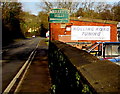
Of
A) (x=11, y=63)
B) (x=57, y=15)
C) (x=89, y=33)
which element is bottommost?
(x=11, y=63)

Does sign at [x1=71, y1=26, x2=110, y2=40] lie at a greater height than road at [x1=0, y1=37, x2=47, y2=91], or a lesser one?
greater

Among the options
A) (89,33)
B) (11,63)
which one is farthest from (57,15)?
(89,33)

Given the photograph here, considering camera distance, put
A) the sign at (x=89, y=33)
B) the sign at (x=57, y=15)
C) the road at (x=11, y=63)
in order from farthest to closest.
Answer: the sign at (x=89, y=33)
the sign at (x=57, y=15)
the road at (x=11, y=63)

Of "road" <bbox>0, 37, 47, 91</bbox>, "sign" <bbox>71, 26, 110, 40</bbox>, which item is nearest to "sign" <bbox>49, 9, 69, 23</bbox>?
"road" <bbox>0, 37, 47, 91</bbox>

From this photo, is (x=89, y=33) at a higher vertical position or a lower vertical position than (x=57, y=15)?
lower

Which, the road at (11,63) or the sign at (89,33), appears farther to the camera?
the sign at (89,33)

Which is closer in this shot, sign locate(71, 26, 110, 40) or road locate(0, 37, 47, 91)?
road locate(0, 37, 47, 91)

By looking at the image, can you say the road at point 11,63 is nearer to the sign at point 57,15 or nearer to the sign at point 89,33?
the sign at point 57,15

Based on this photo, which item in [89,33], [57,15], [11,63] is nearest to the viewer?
[57,15]

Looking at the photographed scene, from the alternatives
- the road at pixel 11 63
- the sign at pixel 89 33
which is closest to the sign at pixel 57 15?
the road at pixel 11 63

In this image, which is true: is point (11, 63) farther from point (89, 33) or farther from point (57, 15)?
point (89, 33)

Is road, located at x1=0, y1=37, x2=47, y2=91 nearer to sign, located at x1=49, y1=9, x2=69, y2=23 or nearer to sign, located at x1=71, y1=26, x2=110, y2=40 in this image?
sign, located at x1=49, y1=9, x2=69, y2=23

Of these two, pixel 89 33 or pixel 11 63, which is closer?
pixel 11 63

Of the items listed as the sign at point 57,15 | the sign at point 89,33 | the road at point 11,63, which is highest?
the sign at point 57,15
